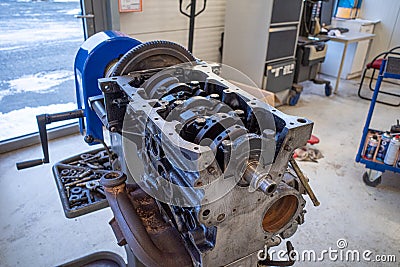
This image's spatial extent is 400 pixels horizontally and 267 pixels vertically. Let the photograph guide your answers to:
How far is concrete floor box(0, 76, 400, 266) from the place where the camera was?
1.79m

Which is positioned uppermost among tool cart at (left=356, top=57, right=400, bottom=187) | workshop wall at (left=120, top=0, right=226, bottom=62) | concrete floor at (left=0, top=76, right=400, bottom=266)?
workshop wall at (left=120, top=0, right=226, bottom=62)

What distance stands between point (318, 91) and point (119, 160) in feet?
11.3

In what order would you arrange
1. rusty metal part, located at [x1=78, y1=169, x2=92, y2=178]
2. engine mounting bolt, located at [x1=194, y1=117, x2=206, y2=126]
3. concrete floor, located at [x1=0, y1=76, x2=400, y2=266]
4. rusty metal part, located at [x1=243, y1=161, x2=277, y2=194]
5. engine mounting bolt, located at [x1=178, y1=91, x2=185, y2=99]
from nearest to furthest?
rusty metal part, located at [x1=243, y1=161, x2=277, y2=194] < engine mounting bolt, located at [x1=194, y1=117, x2=206, y2=126] < engine mounting bolt, located at [x1=178, y1=91, x2=185, y2=99] < rusty metal part, located at [x1=78, y1=169, x2=92, y2=178] < concrete floor, located at [x1=0, y1=76, x2=400, y2=266]

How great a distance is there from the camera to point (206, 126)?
81cm

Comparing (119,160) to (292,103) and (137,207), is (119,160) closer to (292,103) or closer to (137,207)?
(137,207)

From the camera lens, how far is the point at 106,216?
2.02m

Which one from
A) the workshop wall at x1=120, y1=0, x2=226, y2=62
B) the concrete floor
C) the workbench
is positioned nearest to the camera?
the concrete floor

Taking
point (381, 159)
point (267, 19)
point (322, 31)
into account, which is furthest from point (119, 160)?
point (322, 31)

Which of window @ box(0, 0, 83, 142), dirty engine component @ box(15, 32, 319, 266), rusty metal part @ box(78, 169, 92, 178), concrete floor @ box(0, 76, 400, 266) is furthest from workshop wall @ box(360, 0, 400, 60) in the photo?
rusty metal part @ box(78, 169, 92, 178)

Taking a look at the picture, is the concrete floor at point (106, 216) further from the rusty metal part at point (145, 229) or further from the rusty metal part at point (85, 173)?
the rusty metal part at point (145, 229)

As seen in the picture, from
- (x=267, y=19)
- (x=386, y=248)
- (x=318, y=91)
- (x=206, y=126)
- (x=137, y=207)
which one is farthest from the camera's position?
(x=318, y=91)

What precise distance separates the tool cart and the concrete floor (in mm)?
100

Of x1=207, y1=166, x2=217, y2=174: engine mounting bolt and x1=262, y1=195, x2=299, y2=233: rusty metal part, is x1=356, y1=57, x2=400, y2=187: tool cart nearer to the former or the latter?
x1=262, y1=195, x2=299, y2=233: rusty metal part

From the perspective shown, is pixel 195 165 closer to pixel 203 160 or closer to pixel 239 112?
pixel 203 160
